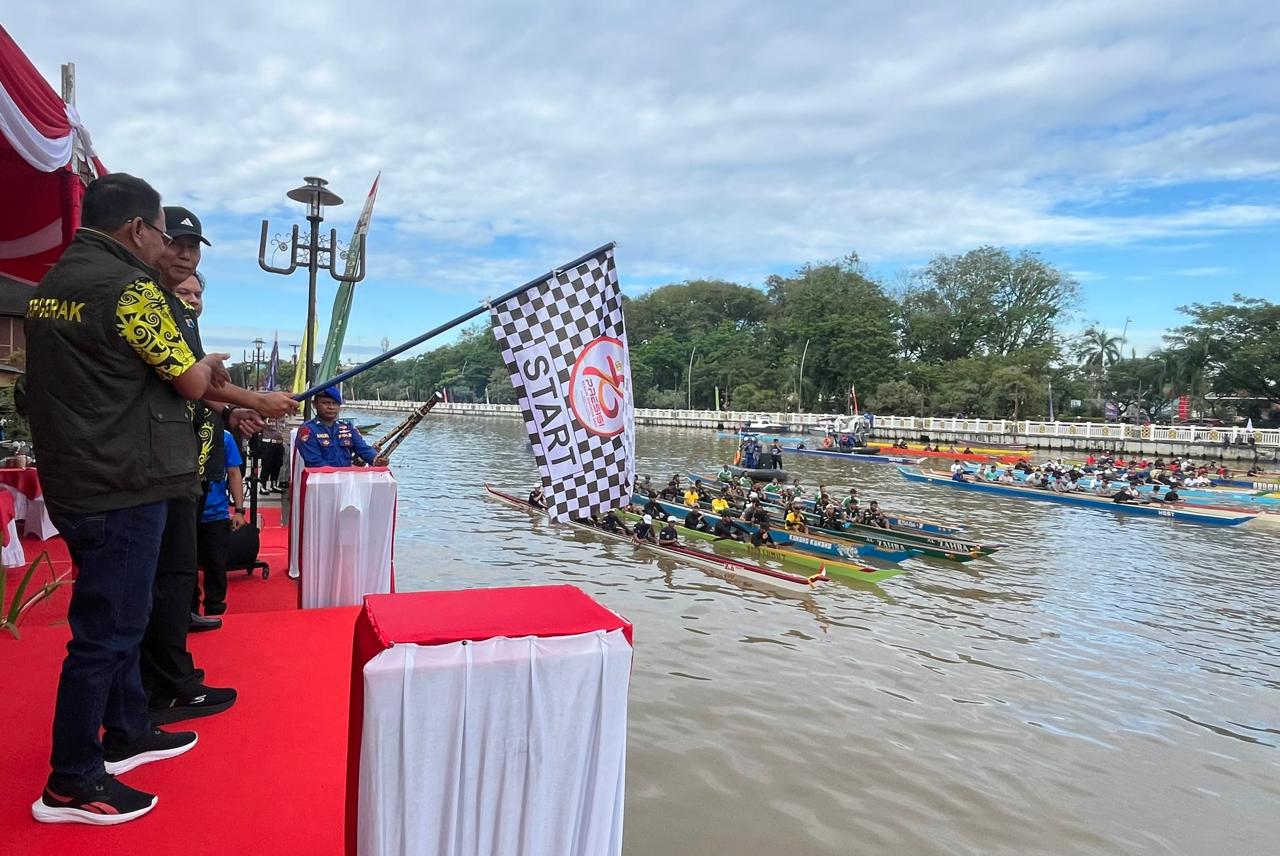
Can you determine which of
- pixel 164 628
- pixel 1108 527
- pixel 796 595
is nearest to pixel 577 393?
pixel 164 628

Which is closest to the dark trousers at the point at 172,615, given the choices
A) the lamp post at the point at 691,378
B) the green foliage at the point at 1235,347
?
the green foliage at the point at 1235,347

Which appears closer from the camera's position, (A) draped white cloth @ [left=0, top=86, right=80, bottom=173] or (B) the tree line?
(A) draped white cloth @ [left=0, top=86, right=80, bottom=173]

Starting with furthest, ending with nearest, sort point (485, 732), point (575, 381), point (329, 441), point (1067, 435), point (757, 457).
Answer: point (1067, 435), point (757, 457), point (329, 441), point (575, 381), point (485, 732)

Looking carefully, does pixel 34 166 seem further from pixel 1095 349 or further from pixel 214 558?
pixel 1095 349

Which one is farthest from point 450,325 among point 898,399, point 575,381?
point 898,399

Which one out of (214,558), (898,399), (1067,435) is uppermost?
(898,399)

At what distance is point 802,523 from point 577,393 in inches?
494

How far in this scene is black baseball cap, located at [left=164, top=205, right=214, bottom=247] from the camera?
3293mm

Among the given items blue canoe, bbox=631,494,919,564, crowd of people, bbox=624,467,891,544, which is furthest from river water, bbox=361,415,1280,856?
crowd of people, bbox=624,467,891,544

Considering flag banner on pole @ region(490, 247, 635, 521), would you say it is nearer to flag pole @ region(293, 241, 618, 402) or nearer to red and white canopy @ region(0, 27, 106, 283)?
flag pole @ region(293, 241, 618, 402)

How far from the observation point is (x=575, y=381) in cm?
437

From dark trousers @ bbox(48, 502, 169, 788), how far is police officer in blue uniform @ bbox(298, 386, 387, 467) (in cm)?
346

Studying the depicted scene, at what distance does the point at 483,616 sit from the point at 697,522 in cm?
1460

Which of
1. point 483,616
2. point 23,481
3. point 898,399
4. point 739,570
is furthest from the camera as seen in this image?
point 898,399
